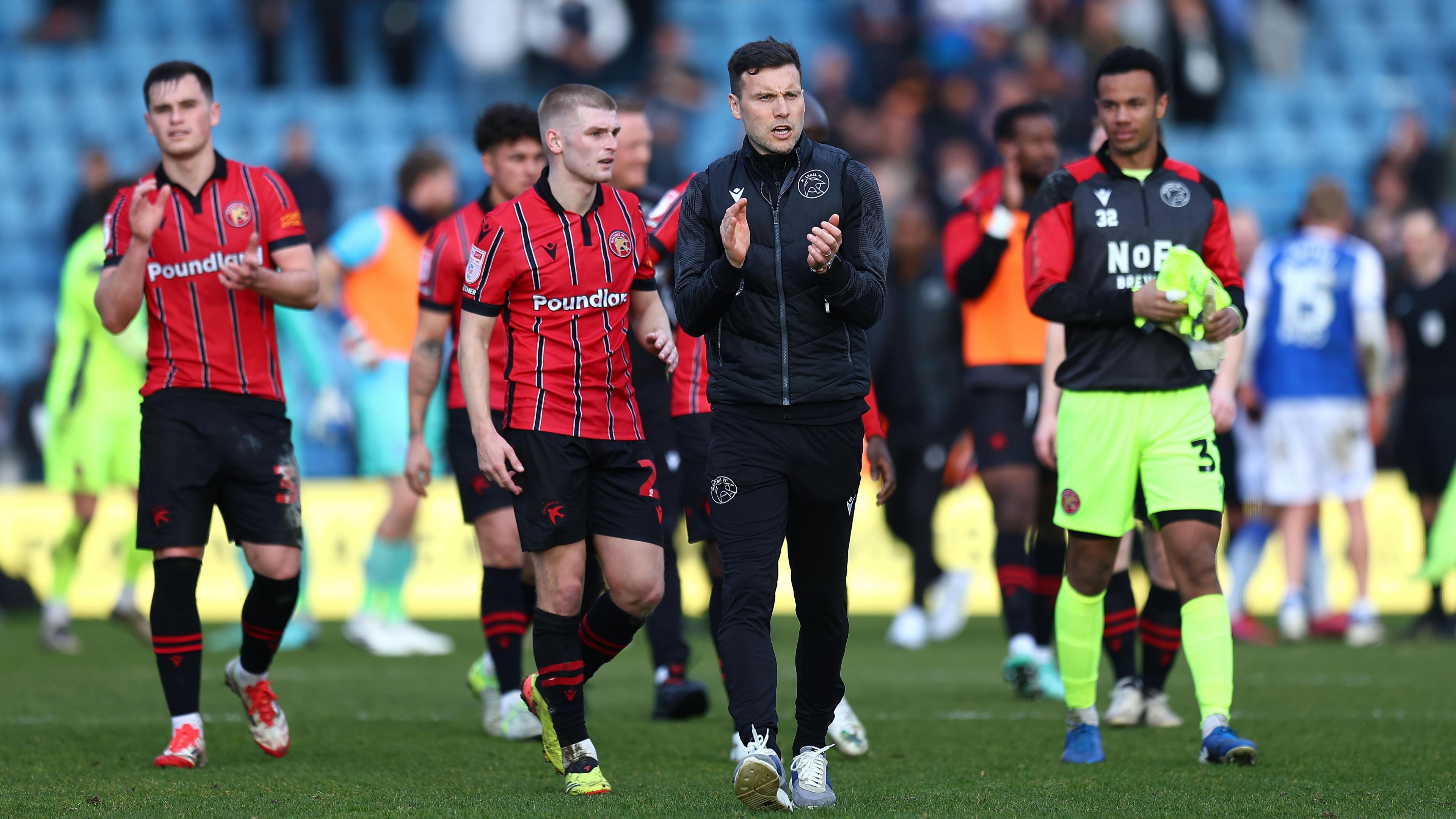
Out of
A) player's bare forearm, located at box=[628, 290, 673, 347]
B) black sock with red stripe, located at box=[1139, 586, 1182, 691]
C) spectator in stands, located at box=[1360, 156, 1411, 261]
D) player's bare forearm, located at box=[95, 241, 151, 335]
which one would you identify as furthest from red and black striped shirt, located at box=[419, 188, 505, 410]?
spectator in stands, located at box=[1360, 156, 1411, 261]

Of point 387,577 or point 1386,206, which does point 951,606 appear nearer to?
point 387,577

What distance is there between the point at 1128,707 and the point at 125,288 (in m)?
3.84

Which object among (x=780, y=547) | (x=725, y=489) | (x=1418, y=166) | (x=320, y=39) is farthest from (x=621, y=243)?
(x=320, y=39)

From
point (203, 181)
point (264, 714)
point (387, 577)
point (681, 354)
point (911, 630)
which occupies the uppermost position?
point (203, 181)

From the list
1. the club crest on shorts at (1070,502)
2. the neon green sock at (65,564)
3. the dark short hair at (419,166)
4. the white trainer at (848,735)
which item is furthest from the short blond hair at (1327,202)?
the neon green sock at (65,564)

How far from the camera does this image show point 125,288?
216 inches

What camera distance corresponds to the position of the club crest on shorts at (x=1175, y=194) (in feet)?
18.2

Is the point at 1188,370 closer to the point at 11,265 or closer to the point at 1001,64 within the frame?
the point at 1001,64

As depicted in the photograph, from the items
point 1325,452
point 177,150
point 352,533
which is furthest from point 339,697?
point 1325,452

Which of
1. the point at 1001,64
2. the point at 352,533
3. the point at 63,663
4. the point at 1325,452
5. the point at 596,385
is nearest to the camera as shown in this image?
the point at 596,385

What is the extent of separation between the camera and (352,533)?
A: 12328 millimetres

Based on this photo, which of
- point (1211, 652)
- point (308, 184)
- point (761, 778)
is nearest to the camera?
point (761, 778)

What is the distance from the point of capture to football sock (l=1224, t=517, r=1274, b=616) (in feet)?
36.1

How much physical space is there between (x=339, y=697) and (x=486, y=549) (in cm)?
159
